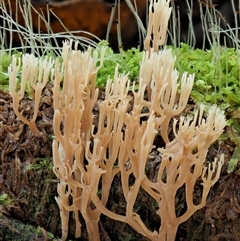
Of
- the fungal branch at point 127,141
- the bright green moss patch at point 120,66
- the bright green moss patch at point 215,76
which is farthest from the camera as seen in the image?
the bright green moss patch at point 120,66

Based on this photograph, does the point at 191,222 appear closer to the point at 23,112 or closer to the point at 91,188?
the point at 91,188

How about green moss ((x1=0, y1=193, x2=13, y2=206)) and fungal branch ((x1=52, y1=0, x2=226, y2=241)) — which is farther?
green moss ((x1=0, y1=193, x2=13, y2=206))

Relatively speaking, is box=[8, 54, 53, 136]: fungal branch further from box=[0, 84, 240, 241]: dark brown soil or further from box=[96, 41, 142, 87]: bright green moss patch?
box=[96, 41, 142, 87]: bright green moss patch

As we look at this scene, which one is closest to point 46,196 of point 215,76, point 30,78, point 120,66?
point 30,78

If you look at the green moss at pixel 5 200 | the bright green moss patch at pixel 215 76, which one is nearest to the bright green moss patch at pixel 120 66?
the bright green moss patch at pixel 215 76

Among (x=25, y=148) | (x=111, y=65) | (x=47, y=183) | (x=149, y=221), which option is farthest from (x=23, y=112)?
(x=149, y=221)

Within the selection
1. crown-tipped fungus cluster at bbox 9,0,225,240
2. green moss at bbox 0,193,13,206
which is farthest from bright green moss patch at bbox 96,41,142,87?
green moss at bbox 0,193,13,206

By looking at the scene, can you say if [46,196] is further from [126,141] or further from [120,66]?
[120,66]

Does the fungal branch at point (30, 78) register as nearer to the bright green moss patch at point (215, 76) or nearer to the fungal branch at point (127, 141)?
the fungal branch at point (127, 141)
